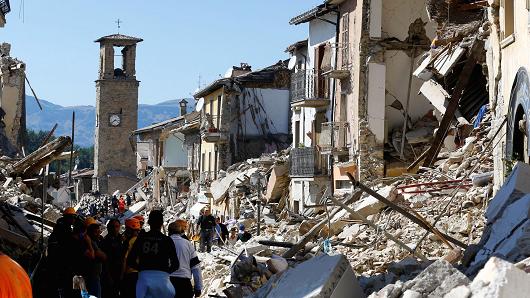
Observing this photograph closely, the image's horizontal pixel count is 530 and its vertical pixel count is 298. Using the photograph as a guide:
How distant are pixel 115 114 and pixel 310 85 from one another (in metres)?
68.9

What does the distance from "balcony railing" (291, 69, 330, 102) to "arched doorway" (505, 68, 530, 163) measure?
22.3m

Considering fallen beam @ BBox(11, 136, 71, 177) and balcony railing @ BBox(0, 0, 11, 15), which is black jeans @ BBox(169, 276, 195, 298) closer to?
fallen beam @ BBox(11, 136, 71, 177)

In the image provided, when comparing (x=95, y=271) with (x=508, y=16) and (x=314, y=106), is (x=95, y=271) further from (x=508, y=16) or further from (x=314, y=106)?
(x=314, y=106)

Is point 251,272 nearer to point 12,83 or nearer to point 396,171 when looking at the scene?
point 396,171

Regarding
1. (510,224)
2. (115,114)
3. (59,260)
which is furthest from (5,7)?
(115,114)

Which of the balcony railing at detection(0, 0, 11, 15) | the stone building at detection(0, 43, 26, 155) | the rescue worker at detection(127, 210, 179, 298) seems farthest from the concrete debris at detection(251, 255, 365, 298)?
the stone building at detection(0, 43, 26, 155)

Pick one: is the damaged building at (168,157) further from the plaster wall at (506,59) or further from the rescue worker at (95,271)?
the rescue worker at (95,271)

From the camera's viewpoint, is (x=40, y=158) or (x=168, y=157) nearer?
(x=40, y=158)

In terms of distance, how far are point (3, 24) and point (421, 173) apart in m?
15.1

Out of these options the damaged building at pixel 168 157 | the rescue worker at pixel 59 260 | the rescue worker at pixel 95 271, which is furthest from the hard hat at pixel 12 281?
the damaged building at pixel 168 157

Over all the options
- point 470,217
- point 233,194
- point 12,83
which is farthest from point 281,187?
point 470,217

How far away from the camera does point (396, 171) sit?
37719 mm

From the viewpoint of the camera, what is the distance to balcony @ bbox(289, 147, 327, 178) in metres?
42.8

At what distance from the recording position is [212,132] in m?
60.8
